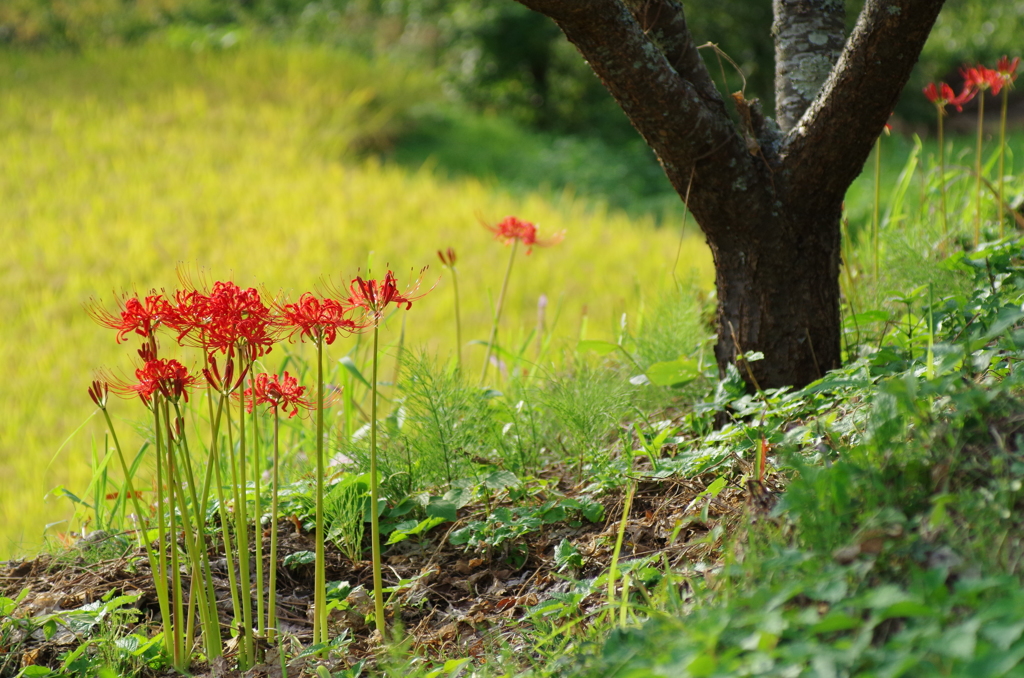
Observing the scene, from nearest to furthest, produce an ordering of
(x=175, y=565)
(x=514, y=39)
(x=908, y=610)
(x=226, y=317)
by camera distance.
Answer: (x=908, y=610), (x=226, y=317), (x=175, y=565), (x=514, y=39)

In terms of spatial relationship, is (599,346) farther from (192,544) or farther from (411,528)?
(192,544)

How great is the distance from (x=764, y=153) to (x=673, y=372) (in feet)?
1.81

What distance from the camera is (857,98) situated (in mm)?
1801

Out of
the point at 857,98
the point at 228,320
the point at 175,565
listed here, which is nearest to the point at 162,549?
the point at 175,565

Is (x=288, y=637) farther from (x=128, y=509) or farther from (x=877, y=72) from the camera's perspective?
(x=877, y=72)

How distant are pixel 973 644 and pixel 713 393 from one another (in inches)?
57.4

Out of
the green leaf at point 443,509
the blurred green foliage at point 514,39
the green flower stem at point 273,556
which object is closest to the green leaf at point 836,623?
the green flower stem at point 273,556

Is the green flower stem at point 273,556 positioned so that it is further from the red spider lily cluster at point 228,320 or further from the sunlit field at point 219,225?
the sunlit field at point 219,225

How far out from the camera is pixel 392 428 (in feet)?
6.68

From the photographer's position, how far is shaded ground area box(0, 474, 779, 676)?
1.49m

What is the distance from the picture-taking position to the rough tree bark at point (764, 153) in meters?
1.72

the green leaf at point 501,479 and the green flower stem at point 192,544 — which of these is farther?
the green leaf at point 501,479

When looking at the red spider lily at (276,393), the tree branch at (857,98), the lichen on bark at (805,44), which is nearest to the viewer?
the red spider lily at (276,393)

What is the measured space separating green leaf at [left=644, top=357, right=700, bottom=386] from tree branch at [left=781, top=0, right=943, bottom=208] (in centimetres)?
47
